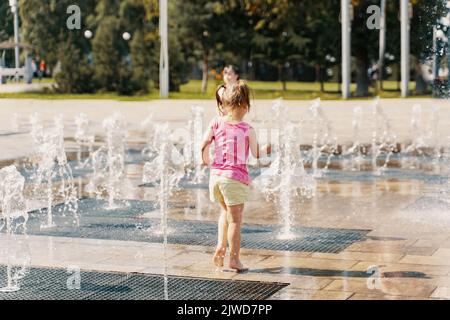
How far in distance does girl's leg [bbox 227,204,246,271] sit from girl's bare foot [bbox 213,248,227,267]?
0.11 metres

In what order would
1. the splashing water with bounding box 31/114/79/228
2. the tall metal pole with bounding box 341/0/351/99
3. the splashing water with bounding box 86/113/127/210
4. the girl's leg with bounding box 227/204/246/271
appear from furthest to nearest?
the tall metal pole with bounding box 341/0/351/99
the splashing water with bounding box 86/113/127/210
the splashing water with bounding box 31/114/79/228
the girl's leg with bounding box 227/204/246/271

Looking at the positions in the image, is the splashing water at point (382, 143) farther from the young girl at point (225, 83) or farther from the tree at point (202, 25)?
the tree at point (202, 25)

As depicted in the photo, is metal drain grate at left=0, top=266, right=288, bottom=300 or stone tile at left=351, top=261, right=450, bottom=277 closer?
metal drain grate at left=0, top=266, right=288, bottom=300

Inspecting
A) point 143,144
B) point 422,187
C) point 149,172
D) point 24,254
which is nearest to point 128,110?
point 143,144

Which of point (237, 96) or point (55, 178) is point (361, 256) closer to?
point (237, 96)

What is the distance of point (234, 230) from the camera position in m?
6.87

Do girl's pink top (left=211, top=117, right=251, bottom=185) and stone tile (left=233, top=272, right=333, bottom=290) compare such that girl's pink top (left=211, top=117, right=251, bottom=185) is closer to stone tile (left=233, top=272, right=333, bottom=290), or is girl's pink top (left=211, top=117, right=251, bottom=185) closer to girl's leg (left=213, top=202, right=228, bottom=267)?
girl's leg (left=213, top=202, right=228, bottom=267)

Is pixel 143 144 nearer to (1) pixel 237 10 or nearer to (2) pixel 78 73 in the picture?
(2) pixel 78 73

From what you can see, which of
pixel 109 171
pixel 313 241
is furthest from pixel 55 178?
pixel 313 241

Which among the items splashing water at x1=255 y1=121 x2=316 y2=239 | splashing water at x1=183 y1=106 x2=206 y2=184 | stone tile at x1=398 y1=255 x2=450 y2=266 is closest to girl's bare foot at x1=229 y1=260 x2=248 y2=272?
stone tile at x1=398 y1=255 x2=450 y2=266

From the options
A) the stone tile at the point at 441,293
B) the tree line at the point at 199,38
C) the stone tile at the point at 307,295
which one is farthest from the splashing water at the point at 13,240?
the tree line at the point at 199,38

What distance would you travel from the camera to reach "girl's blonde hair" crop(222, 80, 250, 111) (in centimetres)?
661

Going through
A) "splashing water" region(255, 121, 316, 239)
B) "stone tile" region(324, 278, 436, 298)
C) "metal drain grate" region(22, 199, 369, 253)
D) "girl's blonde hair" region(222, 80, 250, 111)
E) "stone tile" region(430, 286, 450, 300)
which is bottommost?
"stone tile" region(430, 286, 450, 300)
